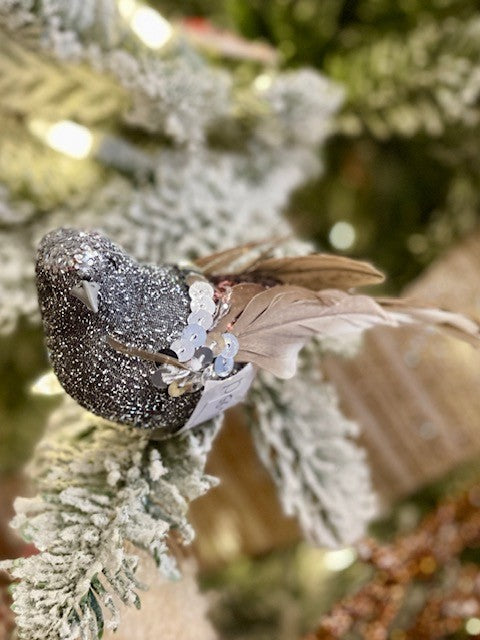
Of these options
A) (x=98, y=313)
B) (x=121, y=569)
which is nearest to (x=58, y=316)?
(x=98, y=313)

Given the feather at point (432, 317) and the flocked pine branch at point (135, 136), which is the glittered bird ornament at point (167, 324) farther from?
the flocked pine branch at point (135, 136)

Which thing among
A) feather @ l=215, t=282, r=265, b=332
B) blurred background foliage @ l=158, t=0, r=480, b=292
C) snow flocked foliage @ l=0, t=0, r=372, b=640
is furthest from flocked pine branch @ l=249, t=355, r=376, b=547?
blurred background foliage @ l=158, t=0, r=480, b=292

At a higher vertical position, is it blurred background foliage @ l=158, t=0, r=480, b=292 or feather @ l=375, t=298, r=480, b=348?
blurred background foliage @ l=158, t=0, r=480, b=292

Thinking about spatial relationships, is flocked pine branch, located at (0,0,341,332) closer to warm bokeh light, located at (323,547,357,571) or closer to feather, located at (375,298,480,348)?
feather, located at (375,298,480,348)

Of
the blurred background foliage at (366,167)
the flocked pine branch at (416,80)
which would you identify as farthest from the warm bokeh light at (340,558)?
the flocked pine branch at (416,80)

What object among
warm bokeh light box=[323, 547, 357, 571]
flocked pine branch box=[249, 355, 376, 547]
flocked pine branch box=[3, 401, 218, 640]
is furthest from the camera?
warm bokeh light box=[323, 547, 357, 571]

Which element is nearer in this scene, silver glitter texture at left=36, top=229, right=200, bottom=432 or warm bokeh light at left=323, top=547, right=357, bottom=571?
silver glitter texture at left=36, top=229, right=200, bottom=432

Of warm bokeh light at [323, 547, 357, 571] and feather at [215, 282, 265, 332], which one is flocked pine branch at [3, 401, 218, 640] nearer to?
feather at [215, 282, 265, 332]

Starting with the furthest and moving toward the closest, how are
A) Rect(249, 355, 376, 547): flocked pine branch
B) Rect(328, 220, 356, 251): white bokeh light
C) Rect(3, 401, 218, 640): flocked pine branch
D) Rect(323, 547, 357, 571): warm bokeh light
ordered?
Rect(328, 220, 356, 251): white bokeh light < Rect(323, 547, 357, 571): warm bokeh light < Rect(249, 355, 376, 547): flocked pine branch < Rect(3, 401, 218, 640): flocked pine branch

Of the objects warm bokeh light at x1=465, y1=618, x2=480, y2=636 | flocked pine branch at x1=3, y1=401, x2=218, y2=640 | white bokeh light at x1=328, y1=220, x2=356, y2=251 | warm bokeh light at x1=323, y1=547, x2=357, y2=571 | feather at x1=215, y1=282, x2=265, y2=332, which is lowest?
warm bokeh light at x1=465, y1=618, x2=480, y2=636
